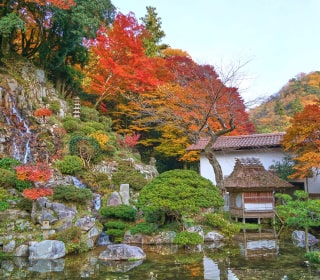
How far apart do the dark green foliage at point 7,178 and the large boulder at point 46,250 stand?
167 inches

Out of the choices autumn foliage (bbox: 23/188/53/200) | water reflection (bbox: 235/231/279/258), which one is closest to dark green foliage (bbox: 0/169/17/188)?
autumn foliage (bbox: 23/188/53/200)

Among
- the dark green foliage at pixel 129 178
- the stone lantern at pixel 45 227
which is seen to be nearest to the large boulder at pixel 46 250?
the stone lantern at pixel 45 227

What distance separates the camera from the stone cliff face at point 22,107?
65.1ft

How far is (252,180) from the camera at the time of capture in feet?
61.6

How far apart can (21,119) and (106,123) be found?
272 inches

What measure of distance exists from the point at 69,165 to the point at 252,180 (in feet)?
34.1

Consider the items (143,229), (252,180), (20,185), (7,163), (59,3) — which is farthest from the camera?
(59,3)

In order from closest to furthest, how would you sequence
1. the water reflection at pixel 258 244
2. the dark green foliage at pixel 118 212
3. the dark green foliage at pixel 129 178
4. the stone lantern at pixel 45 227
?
the water reflection at pixel 258 244, the stone lantern at pixel 45 227, the dark green foliage at pixel 118 212, the dark green foliage at pixel 129 178

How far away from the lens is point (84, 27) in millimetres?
23391

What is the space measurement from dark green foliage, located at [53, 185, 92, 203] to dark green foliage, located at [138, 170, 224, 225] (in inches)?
112

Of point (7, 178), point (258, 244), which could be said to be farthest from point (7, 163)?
point (258, 244)

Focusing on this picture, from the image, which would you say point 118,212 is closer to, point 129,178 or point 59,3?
point 129,178

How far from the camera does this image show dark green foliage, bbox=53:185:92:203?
1559 centimetres

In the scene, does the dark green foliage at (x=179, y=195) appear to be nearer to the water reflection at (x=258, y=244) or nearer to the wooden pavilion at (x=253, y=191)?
the water reflection at (x=258, y=244)
